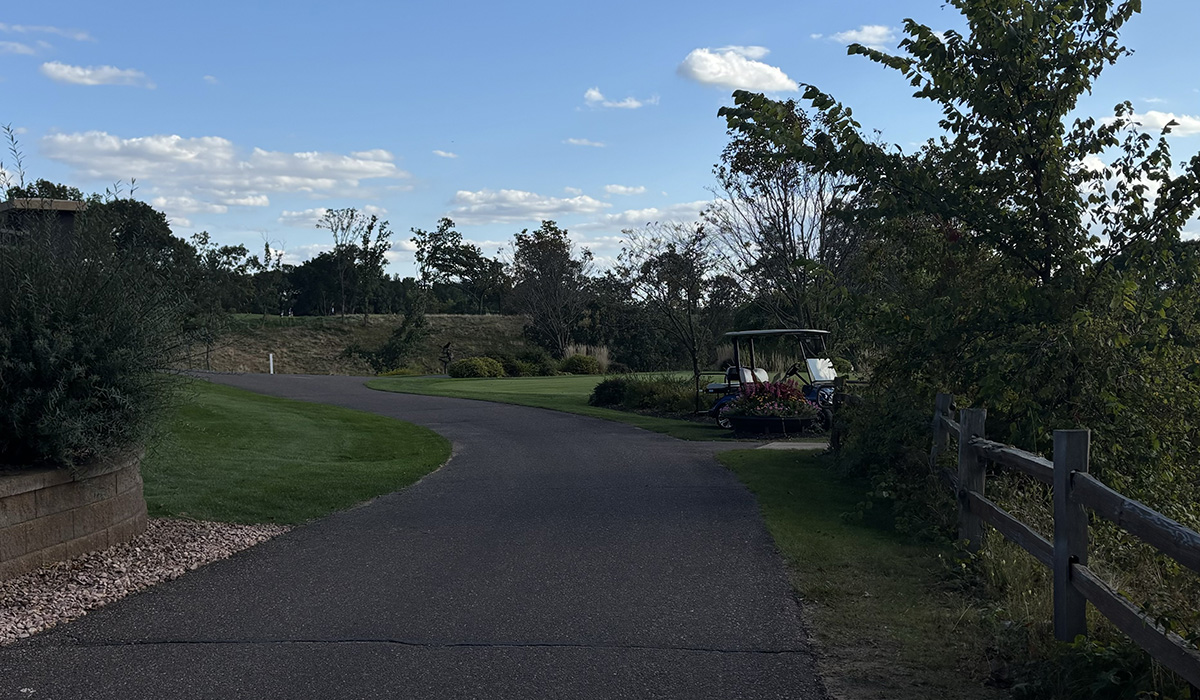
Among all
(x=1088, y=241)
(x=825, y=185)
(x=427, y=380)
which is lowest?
(x=427, y=380)

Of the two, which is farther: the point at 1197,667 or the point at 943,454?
the point at 943,454

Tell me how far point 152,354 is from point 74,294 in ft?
2.38

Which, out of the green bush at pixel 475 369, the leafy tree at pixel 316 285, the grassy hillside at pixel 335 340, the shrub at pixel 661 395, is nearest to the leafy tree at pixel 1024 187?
the shrub at pixel 661 395

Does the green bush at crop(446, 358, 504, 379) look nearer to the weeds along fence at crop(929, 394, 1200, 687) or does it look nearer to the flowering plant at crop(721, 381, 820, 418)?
the flowering plant at crop(721, 381, 820, 418)

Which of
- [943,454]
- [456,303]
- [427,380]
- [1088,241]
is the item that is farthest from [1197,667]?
[456,303]

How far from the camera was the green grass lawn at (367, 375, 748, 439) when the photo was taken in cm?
1988

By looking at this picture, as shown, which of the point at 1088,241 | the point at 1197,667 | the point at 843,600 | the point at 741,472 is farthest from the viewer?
the point at 741,472

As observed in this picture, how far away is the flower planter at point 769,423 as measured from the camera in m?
18.0

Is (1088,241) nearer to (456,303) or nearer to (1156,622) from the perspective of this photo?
(1156,622)

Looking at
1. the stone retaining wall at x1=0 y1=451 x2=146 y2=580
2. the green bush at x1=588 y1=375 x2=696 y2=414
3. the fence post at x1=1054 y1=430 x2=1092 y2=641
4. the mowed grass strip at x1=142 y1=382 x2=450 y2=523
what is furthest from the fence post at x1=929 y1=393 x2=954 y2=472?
the green bush at x1=588 y1=375 x2=696 y2=414

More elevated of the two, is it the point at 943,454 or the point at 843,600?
the point at 943,454

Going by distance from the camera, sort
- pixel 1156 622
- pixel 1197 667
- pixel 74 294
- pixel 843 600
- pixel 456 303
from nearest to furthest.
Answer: pixel 1197 667 → pixel 1156 622 → pixel 843 600 → pixel 74 294 → pixel 456 303

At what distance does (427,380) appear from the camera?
3875 centimetres

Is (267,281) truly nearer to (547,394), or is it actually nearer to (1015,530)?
(547,394)
